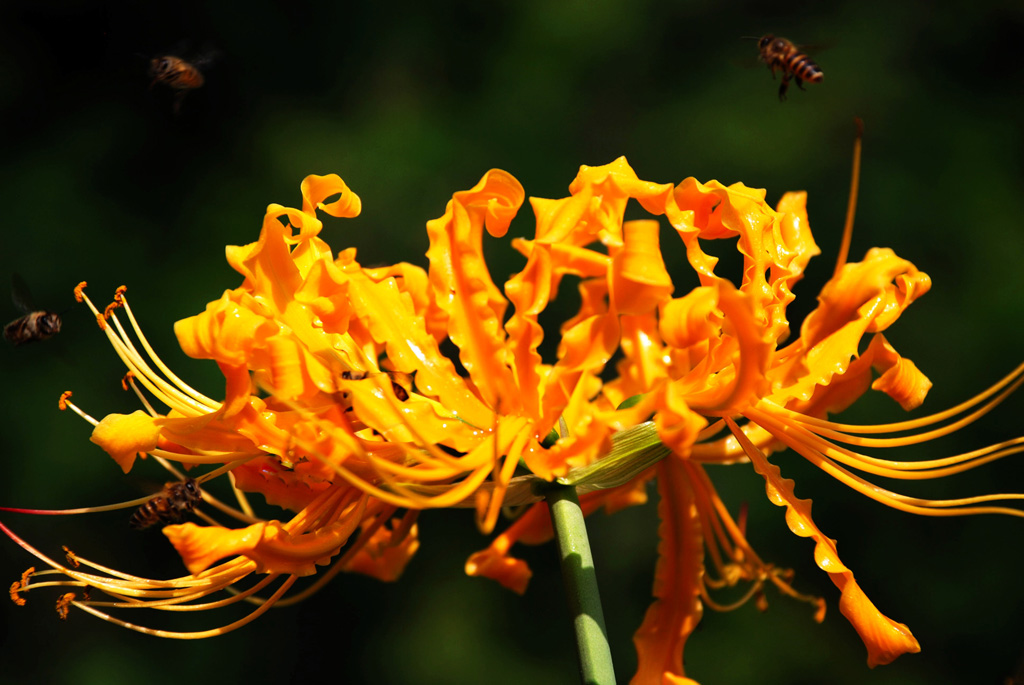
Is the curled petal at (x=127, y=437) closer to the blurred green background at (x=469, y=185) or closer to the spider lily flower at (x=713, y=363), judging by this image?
the spider lily flower at (x=713, y=363)

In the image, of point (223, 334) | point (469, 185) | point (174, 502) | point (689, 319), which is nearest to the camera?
point (689, 319)

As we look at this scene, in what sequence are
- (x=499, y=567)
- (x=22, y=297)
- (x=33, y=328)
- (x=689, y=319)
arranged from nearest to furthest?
1. (x=689, y=319)
2. (x=499, y=567)
3. (x=33, y=328)
4. (x=22, y=297)

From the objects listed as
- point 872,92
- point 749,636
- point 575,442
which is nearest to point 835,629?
point 749,636

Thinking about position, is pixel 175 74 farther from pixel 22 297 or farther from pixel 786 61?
pixel 786 61

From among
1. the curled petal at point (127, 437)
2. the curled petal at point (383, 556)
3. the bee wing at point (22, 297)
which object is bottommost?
the curled petal at point (383, 556)

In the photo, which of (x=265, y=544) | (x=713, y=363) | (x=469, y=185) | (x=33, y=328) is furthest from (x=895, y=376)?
(x=469, y=185)

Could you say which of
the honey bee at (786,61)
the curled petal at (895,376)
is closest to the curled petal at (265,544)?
the curled petal at (895,376)

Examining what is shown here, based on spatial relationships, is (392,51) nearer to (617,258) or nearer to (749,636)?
(749,636)
